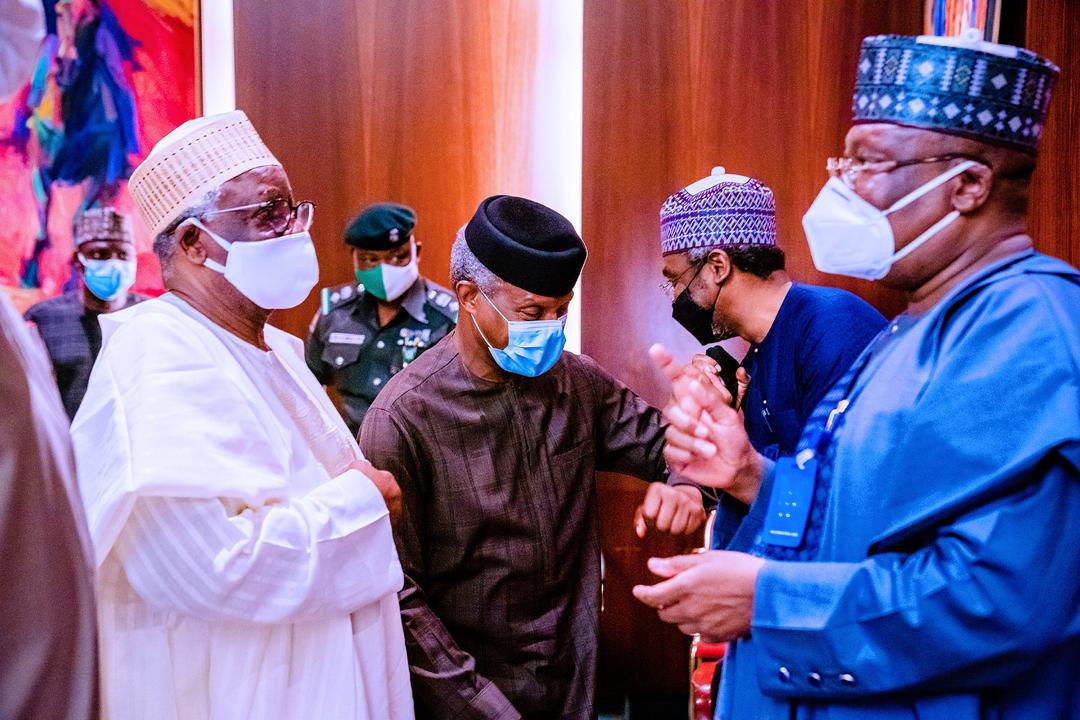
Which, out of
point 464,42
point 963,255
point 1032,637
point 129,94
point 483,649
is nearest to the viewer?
point 1032,637

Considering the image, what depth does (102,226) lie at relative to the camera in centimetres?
345

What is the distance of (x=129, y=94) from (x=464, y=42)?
1.51m

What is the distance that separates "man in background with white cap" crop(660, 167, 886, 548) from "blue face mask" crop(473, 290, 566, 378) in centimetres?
54

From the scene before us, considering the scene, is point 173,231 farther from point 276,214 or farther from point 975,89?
point 975,89

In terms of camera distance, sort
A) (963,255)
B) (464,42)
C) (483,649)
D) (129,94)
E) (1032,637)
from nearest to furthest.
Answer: (1032,637) < (963,255) < (483,649) < (129,94) < (464,42)

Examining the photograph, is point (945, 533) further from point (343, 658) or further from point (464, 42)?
point (464, 42)

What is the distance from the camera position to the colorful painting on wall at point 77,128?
3027 millimetres

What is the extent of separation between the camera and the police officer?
13.2 feet

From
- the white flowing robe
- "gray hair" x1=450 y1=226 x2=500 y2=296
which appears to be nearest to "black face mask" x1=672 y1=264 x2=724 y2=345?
"gray hair" x1=450 y1=226 x2=500 y2=296

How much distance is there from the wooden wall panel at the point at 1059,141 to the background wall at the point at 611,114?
3.57 ft

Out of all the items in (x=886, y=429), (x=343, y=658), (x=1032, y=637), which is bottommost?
(x=343, y=658)

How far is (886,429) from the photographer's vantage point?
46.2 inches

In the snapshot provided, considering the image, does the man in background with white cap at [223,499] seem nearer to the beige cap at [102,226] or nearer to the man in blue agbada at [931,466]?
the man in blue agbada at [931,466]

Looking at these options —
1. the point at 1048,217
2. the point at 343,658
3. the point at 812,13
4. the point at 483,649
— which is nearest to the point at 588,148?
the point at 812,13
